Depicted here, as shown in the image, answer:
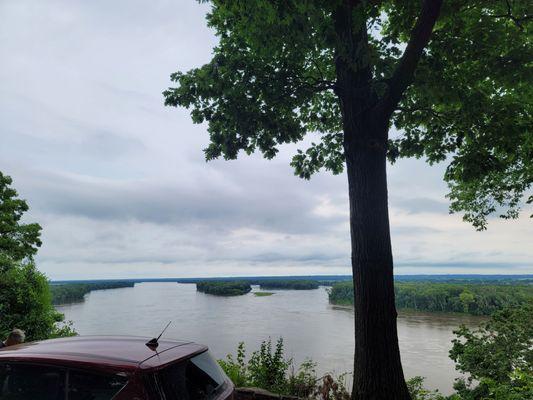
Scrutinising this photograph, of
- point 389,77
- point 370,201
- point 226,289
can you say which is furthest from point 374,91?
point 226,289

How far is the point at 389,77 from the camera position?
777cm

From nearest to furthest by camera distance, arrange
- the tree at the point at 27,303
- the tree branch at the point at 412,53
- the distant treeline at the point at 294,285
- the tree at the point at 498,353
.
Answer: the tree branch at the point at 412,53, the tree at the point at 498,353, the tree at the point at 27,303, the distant treeline at the point at 294,285

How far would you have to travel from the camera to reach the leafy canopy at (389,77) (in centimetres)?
668

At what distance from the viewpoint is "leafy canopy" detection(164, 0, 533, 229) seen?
6680mm

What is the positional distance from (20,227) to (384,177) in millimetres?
28406

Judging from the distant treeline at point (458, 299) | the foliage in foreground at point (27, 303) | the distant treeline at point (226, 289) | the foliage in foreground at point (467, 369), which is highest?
the foliage in foreground at point (27, 303)

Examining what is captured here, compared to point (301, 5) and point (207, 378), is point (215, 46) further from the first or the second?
point (207, 378)

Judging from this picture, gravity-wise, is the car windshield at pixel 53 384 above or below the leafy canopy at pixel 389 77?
below

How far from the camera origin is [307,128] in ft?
38.9

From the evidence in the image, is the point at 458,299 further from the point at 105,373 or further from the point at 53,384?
the point at 53,384

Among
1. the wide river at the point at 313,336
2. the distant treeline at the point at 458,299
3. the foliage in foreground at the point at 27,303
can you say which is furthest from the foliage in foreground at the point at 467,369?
the distant treeline at the point at 458,299

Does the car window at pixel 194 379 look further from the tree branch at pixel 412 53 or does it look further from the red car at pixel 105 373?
the tree branch at pixel 412 53

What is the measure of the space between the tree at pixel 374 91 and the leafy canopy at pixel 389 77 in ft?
0.08

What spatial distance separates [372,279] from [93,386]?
4762mm
